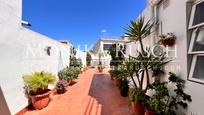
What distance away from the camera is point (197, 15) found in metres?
3.10

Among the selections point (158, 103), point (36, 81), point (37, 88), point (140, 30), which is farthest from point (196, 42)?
point (37, 88)

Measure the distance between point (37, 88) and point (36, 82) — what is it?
0.34 meters

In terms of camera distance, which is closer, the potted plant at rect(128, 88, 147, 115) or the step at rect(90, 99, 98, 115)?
the potted plant at rect(128, 88, 147, 115)

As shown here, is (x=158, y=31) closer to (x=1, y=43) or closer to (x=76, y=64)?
(x=1, y=43)

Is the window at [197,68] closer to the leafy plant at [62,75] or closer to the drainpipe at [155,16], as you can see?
the drainpipe at [155,16]

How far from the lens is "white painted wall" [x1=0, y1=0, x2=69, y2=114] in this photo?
3.82 meters

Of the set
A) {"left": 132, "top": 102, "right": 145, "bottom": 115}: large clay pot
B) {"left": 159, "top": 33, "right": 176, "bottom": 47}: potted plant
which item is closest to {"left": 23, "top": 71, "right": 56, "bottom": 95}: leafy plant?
{"left": 132, "top": 102, "right": 145, "bottom": 115}: large clay pot

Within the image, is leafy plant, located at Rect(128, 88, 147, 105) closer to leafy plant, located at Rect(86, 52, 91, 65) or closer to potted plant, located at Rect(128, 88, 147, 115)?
potted plant, located at Rect(128, 88, 147, 115)

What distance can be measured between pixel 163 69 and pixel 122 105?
2.07 metres

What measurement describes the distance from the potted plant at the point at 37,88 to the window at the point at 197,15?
4698 mm

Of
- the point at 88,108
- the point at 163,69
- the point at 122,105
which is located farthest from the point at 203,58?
the point at 88,108

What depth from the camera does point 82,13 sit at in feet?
→ 49.5

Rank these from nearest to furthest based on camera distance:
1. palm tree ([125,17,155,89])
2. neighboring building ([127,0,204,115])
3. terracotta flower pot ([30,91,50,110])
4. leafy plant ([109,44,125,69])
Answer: neighboring building ([127,0,204,115]), palm tree ([125,17,155,89]), terracotta flower pot ([30,91,50,110]), leafy plant ([109,44,125,69])

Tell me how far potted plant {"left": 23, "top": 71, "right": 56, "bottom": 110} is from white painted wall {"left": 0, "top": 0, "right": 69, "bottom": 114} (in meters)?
0.23
